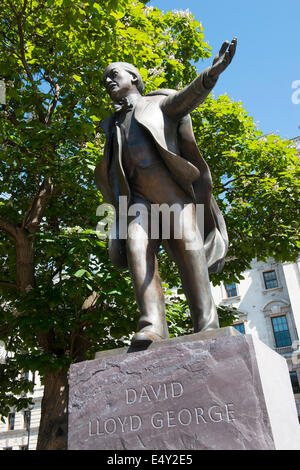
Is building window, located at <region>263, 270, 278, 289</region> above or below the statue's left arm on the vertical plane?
above

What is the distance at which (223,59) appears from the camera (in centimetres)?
364

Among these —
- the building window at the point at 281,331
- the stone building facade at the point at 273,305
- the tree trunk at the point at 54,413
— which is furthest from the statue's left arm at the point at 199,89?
the building window at the point at 281,331

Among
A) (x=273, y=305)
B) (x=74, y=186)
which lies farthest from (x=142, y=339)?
(x=273, y=305)

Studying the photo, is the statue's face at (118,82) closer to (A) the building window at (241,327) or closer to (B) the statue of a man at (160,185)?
(B) the statue of a man at (160,185)

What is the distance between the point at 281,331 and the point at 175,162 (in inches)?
1169

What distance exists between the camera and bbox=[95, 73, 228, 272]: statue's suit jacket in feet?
13.0

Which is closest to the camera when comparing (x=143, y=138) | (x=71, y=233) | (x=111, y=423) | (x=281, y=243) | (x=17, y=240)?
(x=111, y=423)

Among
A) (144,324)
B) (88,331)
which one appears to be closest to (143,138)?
(144,324)

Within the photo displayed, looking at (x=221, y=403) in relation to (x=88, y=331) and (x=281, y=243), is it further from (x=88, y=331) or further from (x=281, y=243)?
(x=281, y=243)

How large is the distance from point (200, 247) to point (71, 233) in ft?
18.5

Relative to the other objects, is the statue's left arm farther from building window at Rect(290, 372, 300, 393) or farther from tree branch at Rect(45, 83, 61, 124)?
building window at Rect(290, 372, 300, 393)

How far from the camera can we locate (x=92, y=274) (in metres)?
9.23

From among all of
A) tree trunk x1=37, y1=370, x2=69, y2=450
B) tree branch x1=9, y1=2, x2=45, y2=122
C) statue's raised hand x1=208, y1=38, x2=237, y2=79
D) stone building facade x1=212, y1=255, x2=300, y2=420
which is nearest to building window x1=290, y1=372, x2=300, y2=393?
stone building facade x1=212, y1=255, x2=300, y2=420

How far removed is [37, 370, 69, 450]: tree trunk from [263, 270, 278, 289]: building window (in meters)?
26.1
